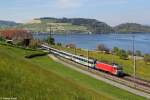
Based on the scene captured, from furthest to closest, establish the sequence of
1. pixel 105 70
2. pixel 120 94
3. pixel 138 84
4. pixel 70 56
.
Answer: pixel 70 56 < pixel 105 70 < pixel 138 84 < pixel 120 94

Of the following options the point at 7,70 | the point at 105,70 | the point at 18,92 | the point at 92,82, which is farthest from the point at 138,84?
the point at 18,92

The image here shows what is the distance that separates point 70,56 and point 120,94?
171 ft

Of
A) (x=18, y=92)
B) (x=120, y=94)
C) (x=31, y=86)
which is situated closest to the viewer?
(x=18, y=92)

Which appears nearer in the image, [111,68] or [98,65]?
[111,68]

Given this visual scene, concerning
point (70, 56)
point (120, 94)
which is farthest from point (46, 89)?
point (70, 56)

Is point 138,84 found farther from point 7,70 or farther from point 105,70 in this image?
point 7,70

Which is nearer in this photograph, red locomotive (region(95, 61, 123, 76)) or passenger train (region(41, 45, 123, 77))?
red locomotive (region(95, 61, 123, 76))

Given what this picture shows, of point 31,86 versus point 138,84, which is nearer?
point 31,86

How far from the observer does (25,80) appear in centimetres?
2256

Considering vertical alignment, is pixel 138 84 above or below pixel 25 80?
below

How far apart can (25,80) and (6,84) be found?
9.89 feet

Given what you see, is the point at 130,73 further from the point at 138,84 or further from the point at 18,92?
the point at 18,92

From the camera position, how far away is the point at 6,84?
19625mm

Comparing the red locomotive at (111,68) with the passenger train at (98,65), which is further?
the passenger train at (98,65)
